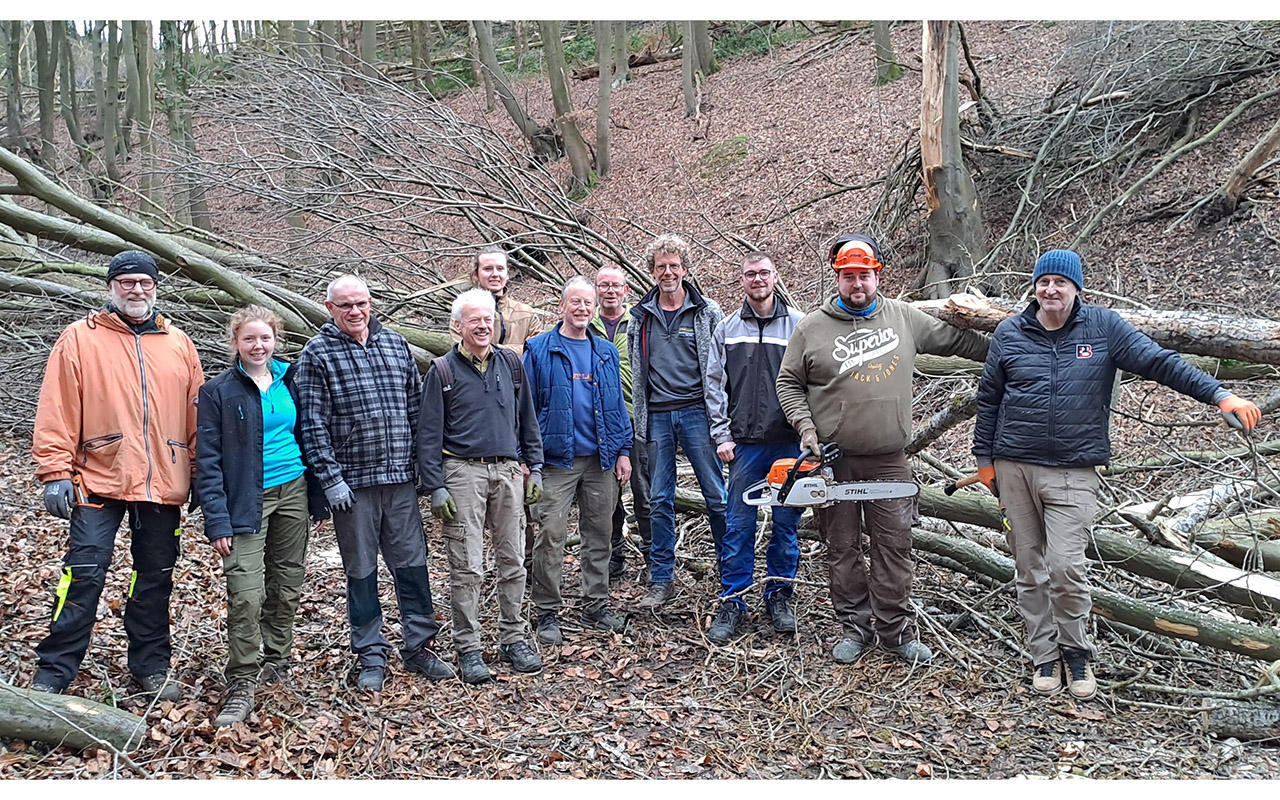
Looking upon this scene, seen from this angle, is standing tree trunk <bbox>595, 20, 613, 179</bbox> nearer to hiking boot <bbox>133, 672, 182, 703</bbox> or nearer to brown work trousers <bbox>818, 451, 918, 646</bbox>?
brown work trousers <bbox>818, 451, 918, 646</bbox>

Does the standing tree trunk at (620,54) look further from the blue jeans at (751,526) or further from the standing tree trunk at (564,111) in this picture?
the blue jeans at (751,526)

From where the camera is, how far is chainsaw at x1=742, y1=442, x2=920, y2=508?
4328mm

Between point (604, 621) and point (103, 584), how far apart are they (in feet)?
7.67

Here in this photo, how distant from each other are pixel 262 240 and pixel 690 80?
448 inches

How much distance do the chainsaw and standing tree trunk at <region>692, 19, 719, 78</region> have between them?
16668 millimetres

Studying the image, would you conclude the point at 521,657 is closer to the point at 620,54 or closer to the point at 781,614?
the point at 781,614

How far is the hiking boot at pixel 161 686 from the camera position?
13.1ft

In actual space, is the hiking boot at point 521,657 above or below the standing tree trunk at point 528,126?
below

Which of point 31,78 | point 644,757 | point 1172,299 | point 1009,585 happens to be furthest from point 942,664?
point 31,78

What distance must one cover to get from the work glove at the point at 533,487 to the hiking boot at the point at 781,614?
4.31 ft

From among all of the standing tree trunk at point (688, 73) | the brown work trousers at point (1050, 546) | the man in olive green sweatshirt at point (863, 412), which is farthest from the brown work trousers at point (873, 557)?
the standing tree trunk at point (688, 73)

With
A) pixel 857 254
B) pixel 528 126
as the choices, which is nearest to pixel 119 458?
pixel 857 254

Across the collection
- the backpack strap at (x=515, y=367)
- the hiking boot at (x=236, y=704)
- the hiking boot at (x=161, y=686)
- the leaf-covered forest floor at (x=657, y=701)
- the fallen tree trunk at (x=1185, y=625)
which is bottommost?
the leaf-covered forest floor at (x=657, y=701)

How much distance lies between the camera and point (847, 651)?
448cm
